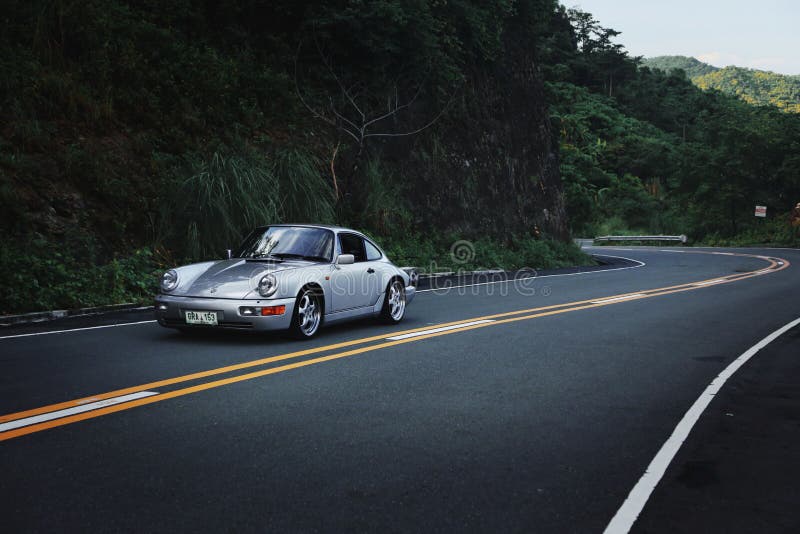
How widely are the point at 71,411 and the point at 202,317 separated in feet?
10.1

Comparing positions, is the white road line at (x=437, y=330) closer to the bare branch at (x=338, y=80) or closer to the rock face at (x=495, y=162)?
the bare branch at (x=338, y=80)

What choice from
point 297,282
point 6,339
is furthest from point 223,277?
point 6,339

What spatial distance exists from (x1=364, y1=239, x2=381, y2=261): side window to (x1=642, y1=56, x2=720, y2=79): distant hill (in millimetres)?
130830

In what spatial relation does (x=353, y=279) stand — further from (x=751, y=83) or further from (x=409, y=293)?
(x=751, y=83)

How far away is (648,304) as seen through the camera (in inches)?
556

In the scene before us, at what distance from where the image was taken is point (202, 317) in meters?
8.42

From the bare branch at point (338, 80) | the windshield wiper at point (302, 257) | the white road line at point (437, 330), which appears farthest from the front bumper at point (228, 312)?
the bare branch at point (338, 80)

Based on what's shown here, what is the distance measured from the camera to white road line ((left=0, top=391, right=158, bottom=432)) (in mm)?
4984

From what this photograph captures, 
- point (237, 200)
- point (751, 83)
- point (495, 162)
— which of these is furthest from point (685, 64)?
point (237, 200)

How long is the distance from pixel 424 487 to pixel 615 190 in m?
61.5

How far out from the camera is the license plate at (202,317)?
839cm

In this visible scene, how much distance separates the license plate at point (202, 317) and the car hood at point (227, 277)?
0.66 feet

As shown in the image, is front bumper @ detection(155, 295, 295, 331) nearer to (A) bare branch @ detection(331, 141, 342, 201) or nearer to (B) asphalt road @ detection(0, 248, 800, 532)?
(B) asphalt road @ detection(0, 248, 800, 532)

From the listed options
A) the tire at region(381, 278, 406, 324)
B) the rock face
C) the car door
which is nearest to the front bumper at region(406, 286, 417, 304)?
the tire at region(381, 278, 406, 324)
